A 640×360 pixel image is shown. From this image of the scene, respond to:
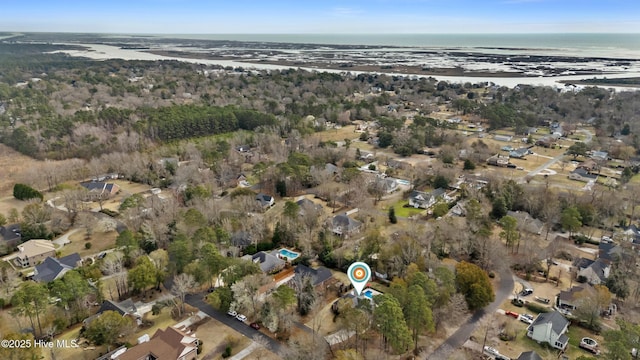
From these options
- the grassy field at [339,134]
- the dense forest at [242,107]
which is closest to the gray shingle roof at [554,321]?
the dense forest at [242,107]

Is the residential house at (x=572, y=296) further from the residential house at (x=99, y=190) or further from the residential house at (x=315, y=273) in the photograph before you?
the residential house at (x=99, y=190)

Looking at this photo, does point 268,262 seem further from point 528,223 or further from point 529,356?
point 528,223

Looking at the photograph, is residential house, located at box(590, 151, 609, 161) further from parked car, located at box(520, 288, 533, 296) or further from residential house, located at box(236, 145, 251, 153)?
residential house, located at box(236, 145, 251, 153)

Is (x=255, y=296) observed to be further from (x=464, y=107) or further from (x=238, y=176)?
(x=464, y=107)

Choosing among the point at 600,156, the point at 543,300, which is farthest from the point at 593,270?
the point at 600,156

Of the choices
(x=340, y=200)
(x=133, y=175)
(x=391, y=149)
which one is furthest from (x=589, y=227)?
(x=133, y=175)

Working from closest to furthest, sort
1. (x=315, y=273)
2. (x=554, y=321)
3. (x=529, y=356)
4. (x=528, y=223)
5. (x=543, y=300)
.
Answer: (x=529, y=356), (x=554, y=321), (x=543, y=300), (x=315, y=273), (x=528, y=223)
